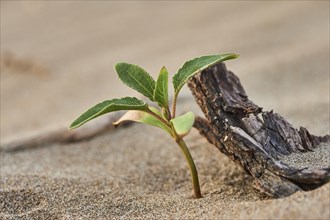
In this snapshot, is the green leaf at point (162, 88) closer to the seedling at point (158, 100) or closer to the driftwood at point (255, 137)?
the seedling at point (158, 100)

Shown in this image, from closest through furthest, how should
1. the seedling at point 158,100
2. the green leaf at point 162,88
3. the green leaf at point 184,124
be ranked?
the green leaf at point 184,124 → the seedling at point 158,100 → the green leaf at point 162,88

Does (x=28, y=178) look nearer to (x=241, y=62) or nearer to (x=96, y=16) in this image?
(x=241, y=62)

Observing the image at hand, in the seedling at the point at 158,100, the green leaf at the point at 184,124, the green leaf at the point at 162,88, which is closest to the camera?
the green leaf at the point at 184,124

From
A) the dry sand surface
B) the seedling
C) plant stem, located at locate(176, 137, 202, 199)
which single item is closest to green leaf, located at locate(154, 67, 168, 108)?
the seedling

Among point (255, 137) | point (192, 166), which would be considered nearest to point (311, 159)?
point (255, 137)

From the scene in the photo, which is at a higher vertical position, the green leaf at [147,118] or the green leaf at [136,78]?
the green leaf at [136,78]

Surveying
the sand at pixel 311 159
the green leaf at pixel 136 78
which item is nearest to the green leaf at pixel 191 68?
the green leaf at pixel 136 78

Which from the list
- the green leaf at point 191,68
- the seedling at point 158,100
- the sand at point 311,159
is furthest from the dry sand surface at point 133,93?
the green leaf at point 191,68

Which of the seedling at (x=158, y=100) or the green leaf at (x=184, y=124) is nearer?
the green leaf at (x=184, y=124)

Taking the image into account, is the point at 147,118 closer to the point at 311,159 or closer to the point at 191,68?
the point at 191,68
